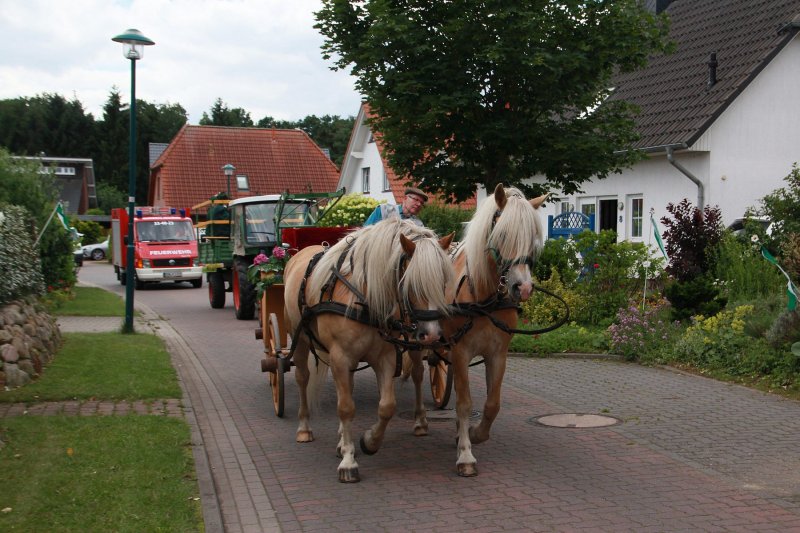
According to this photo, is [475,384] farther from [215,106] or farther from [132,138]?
[215,106]

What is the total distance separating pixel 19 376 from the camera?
9328 mm

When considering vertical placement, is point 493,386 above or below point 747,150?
below

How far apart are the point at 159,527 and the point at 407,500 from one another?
1631 millimetres

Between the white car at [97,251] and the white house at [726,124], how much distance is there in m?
40.1

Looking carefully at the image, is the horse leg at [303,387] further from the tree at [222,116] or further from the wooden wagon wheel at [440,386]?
the tree at [222,116]

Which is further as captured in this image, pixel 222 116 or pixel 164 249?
pixel 222 116

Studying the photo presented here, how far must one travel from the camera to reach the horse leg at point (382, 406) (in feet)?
19.4

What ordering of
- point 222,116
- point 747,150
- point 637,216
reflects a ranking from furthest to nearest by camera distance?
1. point 222,116
2. point 637,216
3. point 747,150

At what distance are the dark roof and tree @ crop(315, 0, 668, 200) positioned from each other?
5.02 metres

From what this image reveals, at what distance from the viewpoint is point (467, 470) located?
6188 mm

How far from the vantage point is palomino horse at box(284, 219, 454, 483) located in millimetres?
5758

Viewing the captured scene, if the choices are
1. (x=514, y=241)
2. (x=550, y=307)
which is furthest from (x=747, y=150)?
(x=514, y=241)

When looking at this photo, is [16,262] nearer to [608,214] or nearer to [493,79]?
[493,79]

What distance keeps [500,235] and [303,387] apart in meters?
2.57
